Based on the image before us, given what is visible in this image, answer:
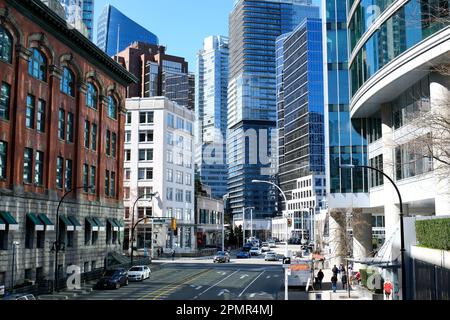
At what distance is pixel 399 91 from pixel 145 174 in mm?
68003

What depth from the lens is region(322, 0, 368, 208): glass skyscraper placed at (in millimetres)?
53406

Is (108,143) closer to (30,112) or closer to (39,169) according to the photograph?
(39,169)

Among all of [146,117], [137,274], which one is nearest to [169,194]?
[146,117]

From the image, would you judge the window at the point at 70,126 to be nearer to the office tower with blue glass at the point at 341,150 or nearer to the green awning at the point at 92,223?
the green awning at the point at 92,223

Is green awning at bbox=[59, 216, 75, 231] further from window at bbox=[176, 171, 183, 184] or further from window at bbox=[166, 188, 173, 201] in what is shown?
window at bbox=[176, 171, 183, 184]

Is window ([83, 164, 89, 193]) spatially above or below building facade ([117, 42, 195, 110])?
below

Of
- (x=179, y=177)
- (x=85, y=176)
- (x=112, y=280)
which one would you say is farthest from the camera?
(x=179, y=177)

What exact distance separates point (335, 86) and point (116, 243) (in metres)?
31.4

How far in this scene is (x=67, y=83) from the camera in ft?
166

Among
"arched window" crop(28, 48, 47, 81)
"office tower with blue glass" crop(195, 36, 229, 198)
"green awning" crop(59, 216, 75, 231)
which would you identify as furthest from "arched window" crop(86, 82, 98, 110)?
"office tower with blue glass" crop(195, 36, 229, 198)

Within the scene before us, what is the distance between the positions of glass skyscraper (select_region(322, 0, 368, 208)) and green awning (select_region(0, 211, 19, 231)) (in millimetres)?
30161

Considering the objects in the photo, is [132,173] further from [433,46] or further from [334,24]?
[433,46]

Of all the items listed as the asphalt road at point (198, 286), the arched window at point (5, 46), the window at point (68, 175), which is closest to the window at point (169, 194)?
the asphalt road at point (198, 286)
